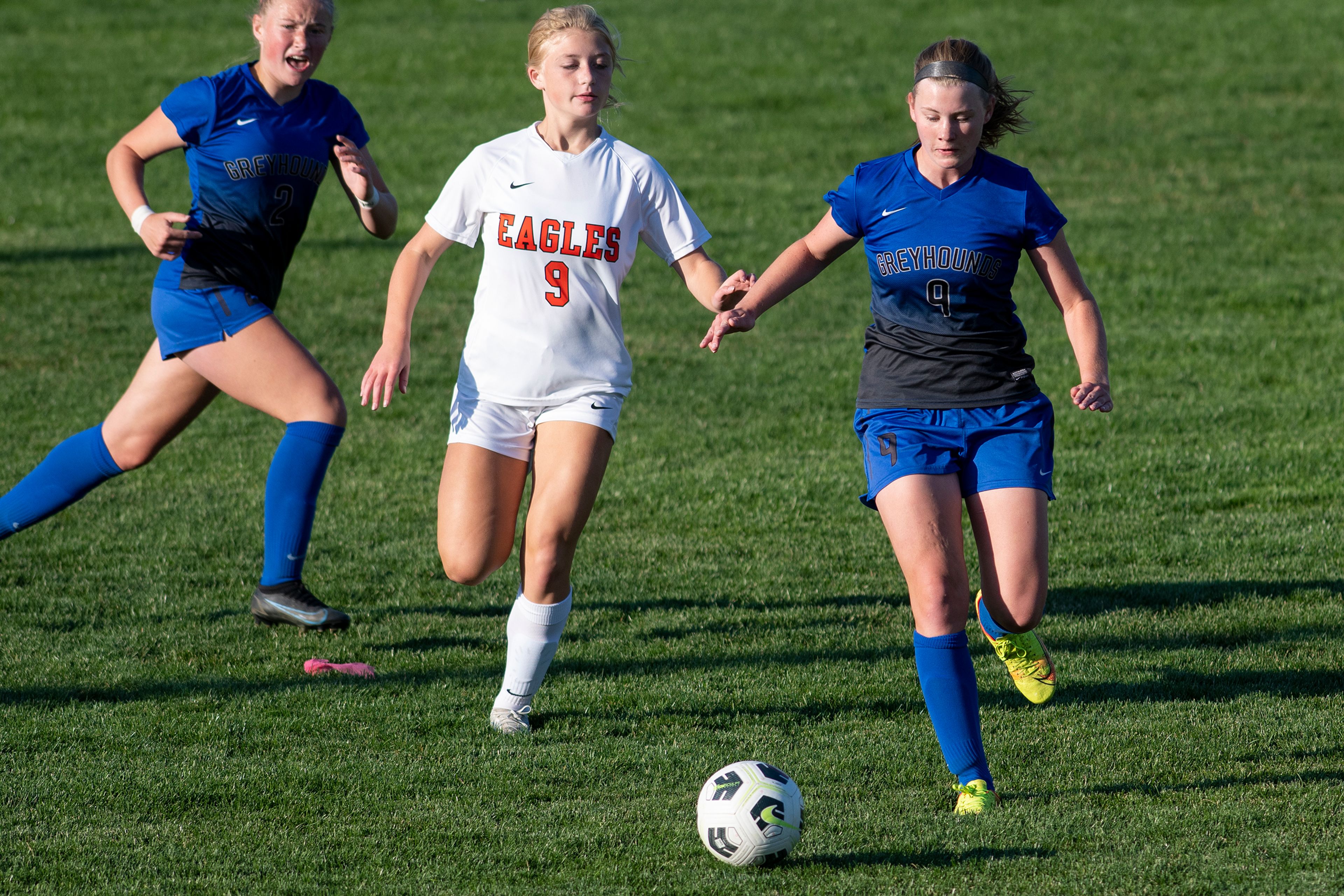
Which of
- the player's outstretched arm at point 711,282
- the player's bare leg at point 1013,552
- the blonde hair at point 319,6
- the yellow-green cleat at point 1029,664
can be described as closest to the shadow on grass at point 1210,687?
the yellow-green cleat at point 1029,664

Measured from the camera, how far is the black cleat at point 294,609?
667 centimetres

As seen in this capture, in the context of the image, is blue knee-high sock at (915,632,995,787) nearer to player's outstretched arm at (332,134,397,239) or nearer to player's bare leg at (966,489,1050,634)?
player's bare leg at (966,489,1050,634)

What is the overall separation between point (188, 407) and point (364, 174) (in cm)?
134

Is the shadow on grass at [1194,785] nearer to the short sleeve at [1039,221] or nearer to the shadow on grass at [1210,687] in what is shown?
the shadow on grass at [1210,687]

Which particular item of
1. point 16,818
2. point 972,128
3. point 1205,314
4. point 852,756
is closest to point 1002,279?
point 972,128

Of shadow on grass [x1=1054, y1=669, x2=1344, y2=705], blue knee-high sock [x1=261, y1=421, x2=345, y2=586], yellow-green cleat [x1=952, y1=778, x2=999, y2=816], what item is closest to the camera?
yellow-green cleat [x1=952, y1=778, x2=999, y2=816]

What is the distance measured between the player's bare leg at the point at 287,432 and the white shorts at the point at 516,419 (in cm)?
146

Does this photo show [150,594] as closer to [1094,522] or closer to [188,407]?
[188,407]

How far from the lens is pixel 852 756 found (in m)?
5.21

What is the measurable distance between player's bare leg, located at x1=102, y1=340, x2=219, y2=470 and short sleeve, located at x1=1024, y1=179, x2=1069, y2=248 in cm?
370

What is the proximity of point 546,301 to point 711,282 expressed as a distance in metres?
0.59

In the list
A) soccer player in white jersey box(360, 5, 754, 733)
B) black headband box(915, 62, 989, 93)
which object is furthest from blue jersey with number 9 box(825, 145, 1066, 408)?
soccer player in white jersey box(360, 5, 754, 733)

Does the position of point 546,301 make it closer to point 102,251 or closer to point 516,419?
point 516,419

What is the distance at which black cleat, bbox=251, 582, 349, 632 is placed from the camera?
6.67m
